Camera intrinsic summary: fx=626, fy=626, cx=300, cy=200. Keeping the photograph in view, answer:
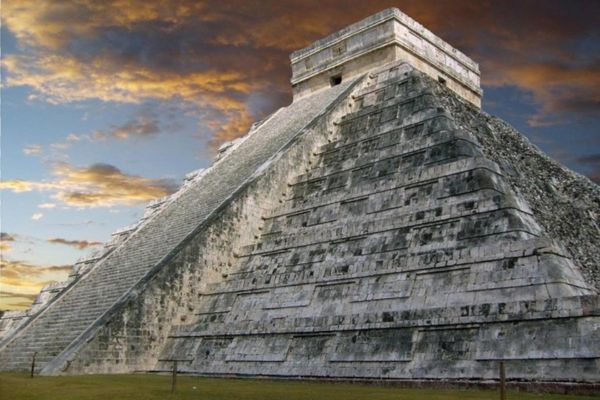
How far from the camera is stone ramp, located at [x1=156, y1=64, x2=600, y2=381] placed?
9.03 meters

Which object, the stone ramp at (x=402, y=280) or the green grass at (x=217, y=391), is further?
the stone ramp at (x=402, y=280)

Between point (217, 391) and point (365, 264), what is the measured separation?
4079 millimetres

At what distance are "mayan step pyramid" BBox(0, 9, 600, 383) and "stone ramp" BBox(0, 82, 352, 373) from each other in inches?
2.8

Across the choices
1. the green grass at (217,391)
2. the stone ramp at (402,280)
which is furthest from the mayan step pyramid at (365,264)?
the green grass at (217,391)

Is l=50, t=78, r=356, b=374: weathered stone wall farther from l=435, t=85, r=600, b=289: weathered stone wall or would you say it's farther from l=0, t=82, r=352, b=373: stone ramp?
l=435, t=85, r=600, b=289: weathered stone wall

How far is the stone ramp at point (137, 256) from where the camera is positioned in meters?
14.5

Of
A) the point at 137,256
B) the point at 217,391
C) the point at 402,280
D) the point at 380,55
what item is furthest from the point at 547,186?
the point at 137,256

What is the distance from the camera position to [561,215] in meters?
13.8

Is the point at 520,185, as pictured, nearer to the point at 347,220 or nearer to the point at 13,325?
the point at 347,220

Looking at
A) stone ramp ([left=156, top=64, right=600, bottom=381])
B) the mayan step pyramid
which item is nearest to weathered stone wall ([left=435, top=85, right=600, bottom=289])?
the mayan step pyramid

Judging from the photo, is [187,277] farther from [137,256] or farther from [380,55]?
[380,55]

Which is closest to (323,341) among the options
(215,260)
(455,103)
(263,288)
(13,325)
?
(263,288)

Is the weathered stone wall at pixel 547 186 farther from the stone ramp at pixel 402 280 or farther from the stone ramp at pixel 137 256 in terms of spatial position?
the stone ramp at pixel 137 256

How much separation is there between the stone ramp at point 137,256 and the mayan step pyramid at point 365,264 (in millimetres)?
71
